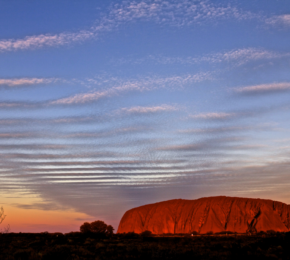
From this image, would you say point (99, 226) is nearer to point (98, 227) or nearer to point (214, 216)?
point (98, 227)

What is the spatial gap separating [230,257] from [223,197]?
73.6 metres

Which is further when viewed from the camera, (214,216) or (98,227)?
(214,216)

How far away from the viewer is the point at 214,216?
271 ft

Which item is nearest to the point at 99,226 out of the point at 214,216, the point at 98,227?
the point at 98,227

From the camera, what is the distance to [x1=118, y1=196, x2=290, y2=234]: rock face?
257 ft

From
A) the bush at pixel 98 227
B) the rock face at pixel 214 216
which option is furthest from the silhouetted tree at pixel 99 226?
the rock face at pixel 214 216

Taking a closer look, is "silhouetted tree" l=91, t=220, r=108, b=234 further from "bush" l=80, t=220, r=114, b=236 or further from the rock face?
the rock face

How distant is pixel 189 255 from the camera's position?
1744 centimetres

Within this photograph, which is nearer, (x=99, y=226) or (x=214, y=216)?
(x=99, y=226)

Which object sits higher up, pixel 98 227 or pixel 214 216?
pixel 214 216

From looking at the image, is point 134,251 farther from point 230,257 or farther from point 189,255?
point 230,257

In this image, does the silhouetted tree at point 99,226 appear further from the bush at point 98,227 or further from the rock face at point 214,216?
the rock face at point 214,216

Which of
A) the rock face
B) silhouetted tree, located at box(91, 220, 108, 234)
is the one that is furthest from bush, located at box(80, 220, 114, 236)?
the rock face

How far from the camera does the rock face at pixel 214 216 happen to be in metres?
78.4
